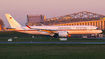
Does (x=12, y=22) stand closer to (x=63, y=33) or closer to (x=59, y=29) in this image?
(x=59, y=29)

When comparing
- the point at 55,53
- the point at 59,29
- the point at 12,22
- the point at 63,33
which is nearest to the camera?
the point at 55,53

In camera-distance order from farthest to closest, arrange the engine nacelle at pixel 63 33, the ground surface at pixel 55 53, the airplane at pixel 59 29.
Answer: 1. the airplane at pixel 59 29
2. the engine nacelle at pixel 63 33
3. the ground surface at pixel 55 53

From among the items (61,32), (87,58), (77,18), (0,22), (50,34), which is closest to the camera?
(87,58)

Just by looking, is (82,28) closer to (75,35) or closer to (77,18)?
(75,35)

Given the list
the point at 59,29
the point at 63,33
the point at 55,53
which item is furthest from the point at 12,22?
the point at 55,53

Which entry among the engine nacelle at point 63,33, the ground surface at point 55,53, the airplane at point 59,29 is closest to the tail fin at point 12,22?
the airplane at point 59,29

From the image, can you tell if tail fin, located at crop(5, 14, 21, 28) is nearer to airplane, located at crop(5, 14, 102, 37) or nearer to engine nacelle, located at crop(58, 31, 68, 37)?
airplane, located at crop(5, 14, 102, 37)

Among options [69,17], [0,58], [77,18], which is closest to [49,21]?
[69,17]

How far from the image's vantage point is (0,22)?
16775 cm

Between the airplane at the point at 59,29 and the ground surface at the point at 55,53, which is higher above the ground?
the airplane at the point at 59,29

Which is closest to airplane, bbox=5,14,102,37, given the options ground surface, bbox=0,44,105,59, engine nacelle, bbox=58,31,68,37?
engine nacelle, bbox=58,31,68,37

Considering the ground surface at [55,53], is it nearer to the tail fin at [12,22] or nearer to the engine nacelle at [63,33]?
the engine nacelle at [63,33]

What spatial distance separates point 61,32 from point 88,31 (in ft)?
29.2

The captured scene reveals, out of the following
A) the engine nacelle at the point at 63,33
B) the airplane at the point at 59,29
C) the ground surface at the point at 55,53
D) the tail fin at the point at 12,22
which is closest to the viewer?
the ground surface at the point at 55,53
